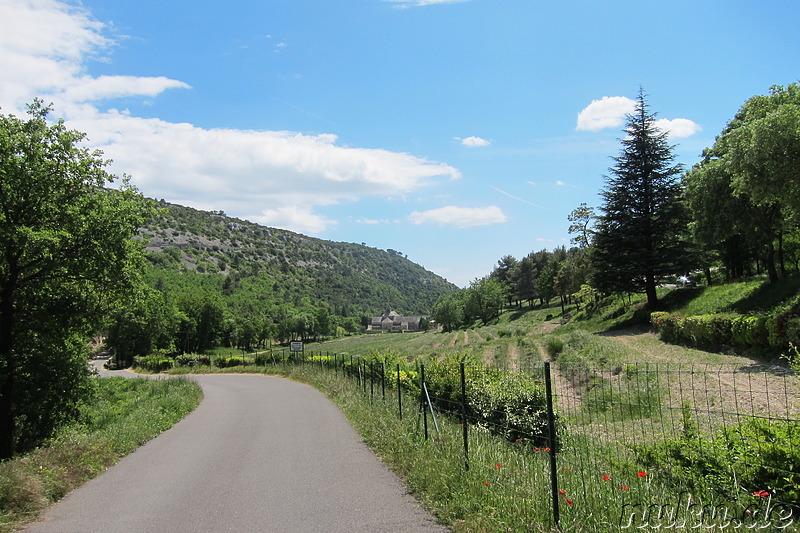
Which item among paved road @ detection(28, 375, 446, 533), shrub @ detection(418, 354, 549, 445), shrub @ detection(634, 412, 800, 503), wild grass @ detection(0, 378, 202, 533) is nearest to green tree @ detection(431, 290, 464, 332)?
wild grass @ detection(0, 378, 202, 533)

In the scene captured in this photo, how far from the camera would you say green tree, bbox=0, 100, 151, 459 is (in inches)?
545

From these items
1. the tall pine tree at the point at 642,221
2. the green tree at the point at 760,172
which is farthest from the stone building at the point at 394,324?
the green tree at the point at 760,172

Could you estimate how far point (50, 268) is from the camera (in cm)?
1406

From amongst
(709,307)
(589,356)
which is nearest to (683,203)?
(709,307)

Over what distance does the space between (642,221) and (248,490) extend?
3282 cm

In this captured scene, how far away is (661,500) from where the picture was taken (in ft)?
15.2

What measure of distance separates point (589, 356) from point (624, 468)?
14606 mm

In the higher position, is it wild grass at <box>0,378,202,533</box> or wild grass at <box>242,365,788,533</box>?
wild grass at <box>242,365,788,533</box>

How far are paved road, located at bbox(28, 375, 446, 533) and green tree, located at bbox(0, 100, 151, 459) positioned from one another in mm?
3986

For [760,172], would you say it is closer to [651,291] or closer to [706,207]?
[706,207]

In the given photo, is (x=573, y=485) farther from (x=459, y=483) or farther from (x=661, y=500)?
(x=459, y=483)

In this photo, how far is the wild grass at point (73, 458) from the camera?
7008 mm

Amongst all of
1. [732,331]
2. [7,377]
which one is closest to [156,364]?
[7,377]

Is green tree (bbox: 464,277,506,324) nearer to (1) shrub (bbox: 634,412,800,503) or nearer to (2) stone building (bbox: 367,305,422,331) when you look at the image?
(1) shrub (bbox: 634,412,800,503)
